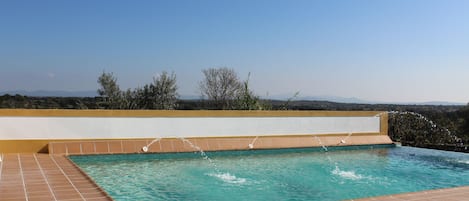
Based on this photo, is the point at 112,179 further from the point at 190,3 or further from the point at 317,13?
the point at 190,3

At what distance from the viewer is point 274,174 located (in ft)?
22.7

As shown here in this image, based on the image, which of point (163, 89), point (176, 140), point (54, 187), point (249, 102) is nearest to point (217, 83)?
point (163, 89)

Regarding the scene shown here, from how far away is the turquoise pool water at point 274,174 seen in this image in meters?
5.52

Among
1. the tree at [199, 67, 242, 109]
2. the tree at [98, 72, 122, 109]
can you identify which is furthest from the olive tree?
the tree at [199, 67, 242, 109]

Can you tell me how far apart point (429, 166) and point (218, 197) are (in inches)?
187

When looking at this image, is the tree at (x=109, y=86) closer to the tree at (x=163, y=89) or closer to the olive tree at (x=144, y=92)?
the olive tree at (x=144, y=92)

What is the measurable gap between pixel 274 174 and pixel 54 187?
3.35m

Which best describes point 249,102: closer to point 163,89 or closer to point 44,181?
point 163,89

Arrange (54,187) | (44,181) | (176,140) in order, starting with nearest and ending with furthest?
(54,187) < (44,181) < (176,140)

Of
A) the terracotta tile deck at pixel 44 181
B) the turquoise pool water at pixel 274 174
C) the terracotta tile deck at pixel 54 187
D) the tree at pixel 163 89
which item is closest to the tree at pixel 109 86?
the tree at pixel 163 89

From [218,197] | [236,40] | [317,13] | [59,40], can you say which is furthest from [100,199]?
[59,40]

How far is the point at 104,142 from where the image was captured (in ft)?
27.1

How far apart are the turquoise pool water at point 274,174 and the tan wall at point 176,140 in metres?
0.20

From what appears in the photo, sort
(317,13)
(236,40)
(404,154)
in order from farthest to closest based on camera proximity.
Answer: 1. (236,40)
2. (317,13)
3. (404,154)
